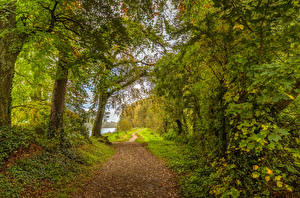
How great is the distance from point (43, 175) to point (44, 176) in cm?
5

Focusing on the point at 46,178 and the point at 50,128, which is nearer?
the point at 46,178

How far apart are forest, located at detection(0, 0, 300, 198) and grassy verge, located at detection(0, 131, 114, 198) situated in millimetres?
32

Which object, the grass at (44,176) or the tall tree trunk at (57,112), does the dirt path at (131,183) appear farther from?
the tall tree trunk at (57,112)

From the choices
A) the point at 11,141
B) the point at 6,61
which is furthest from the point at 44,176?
the point at 6,61

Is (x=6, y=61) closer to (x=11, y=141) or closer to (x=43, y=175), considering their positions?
(x=11, y=141)

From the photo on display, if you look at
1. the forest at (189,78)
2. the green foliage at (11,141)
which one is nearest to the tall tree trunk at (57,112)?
the forest at (189,78)

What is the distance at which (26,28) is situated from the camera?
4.47 metres

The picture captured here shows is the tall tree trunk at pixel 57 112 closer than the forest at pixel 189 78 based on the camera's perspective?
No

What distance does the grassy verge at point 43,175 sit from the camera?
155 inches

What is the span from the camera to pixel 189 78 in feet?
22.9

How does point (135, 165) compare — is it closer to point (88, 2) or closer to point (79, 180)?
point (79, 180)

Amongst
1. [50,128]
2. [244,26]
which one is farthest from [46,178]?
[244,26]

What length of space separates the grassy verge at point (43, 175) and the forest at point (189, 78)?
3cm

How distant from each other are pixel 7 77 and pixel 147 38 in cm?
533
